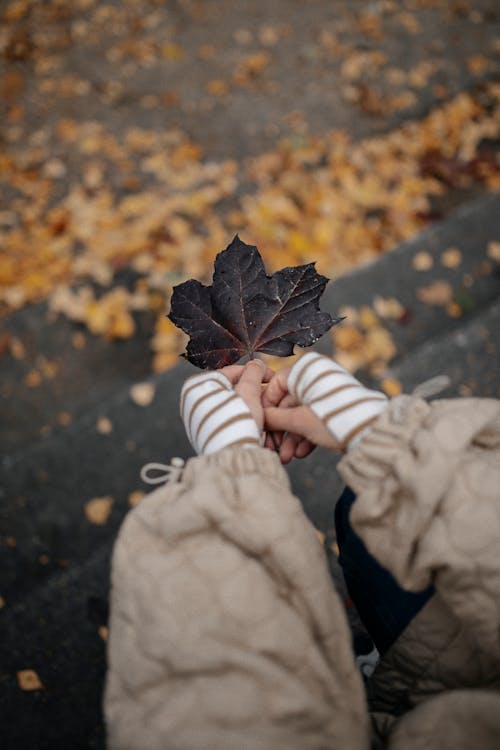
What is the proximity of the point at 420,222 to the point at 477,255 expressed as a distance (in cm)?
41

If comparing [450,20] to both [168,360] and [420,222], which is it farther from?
[168,360]

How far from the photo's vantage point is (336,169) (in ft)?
9.78

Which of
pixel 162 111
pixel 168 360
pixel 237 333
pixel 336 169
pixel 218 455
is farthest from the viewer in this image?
pixel 162 111

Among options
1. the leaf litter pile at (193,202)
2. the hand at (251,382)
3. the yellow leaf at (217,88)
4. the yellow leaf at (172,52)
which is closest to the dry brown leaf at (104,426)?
the leaf litter pile at (193,202)

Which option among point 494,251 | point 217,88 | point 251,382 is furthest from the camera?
point 217,88

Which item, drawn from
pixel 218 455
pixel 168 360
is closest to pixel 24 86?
pixel 168 360

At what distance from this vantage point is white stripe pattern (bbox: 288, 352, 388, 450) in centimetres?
98

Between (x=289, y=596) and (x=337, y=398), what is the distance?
39 cm

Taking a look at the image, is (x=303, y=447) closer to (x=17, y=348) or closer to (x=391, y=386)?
(x=391, y=386)

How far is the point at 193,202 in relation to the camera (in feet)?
9.35

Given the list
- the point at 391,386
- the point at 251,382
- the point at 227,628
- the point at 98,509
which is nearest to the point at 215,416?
the point at 251,382

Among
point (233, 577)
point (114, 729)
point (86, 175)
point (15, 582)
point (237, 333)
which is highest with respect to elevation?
point (86, 175)

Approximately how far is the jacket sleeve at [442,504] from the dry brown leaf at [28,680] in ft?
4.11

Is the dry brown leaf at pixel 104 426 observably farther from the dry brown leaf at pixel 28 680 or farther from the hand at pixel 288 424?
the hand at pixel 288 424
